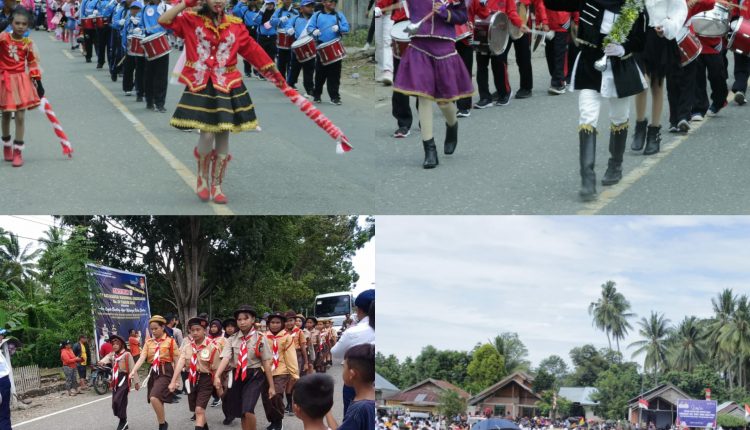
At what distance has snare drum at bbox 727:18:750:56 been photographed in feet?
40.0

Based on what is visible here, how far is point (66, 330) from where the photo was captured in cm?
2045

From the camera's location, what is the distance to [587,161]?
27.6 feet

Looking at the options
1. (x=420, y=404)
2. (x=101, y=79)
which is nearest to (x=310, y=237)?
(x=101, y=79)

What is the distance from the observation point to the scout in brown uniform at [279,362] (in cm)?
1069


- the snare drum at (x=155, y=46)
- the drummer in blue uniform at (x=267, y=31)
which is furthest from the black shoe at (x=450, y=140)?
the drummer in blue uniform at (x=267, y=31)

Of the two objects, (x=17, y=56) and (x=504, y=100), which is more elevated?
(x=17, y=56)

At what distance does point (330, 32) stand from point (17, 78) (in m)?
7.26

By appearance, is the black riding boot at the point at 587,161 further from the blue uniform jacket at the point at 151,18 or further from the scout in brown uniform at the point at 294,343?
the blue uniform jacket at the point at 151,18

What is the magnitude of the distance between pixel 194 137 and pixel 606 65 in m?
6.60

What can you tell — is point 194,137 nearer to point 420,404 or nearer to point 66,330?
point 420,404

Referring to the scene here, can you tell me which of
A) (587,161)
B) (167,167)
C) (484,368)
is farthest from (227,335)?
(484,368)

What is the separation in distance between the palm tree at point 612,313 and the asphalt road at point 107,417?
1890 cm

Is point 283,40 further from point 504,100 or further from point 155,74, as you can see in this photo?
point 504,100

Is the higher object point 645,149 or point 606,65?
point 606,65
